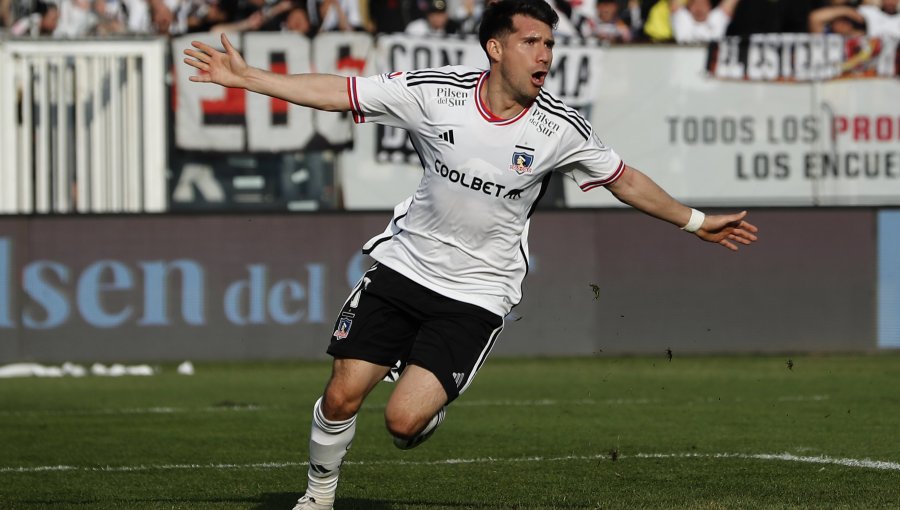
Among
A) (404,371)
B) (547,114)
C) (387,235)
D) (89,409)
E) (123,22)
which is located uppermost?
(123,22)

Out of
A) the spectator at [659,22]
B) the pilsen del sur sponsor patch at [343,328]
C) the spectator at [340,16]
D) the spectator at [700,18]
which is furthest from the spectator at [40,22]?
the pilsen del sur sponsor patch at [343,328]

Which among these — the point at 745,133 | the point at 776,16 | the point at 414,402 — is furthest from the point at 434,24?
the point at 414,402

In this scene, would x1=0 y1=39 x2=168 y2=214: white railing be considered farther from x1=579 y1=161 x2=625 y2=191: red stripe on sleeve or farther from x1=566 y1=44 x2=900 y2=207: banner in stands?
x1=579 y1=161 x2=625 y2=191: red stripe on sleeve

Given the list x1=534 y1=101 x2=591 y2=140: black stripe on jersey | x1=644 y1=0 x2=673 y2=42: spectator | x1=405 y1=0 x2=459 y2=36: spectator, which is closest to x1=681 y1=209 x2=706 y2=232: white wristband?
x1=534 y1=101 x2=591 y2=140: black stripe on jersey

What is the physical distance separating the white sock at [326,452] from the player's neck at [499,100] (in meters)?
1.52

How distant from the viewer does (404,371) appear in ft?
22.4

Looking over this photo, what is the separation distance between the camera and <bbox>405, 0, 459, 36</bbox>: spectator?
60.4 feet

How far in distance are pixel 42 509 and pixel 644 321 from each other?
10.6 metres

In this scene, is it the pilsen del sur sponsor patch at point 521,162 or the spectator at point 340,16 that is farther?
the spectator at point 340,16

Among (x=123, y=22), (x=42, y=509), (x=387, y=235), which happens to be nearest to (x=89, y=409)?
(x=42, y=509)

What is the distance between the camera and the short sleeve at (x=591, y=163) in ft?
22.8

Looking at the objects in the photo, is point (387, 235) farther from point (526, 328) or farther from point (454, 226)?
point (526, 328)

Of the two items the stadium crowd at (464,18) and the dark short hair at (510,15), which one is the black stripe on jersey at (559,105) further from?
the stadium crowd at (464,18)

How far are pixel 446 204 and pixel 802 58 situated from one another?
12.5 meters
